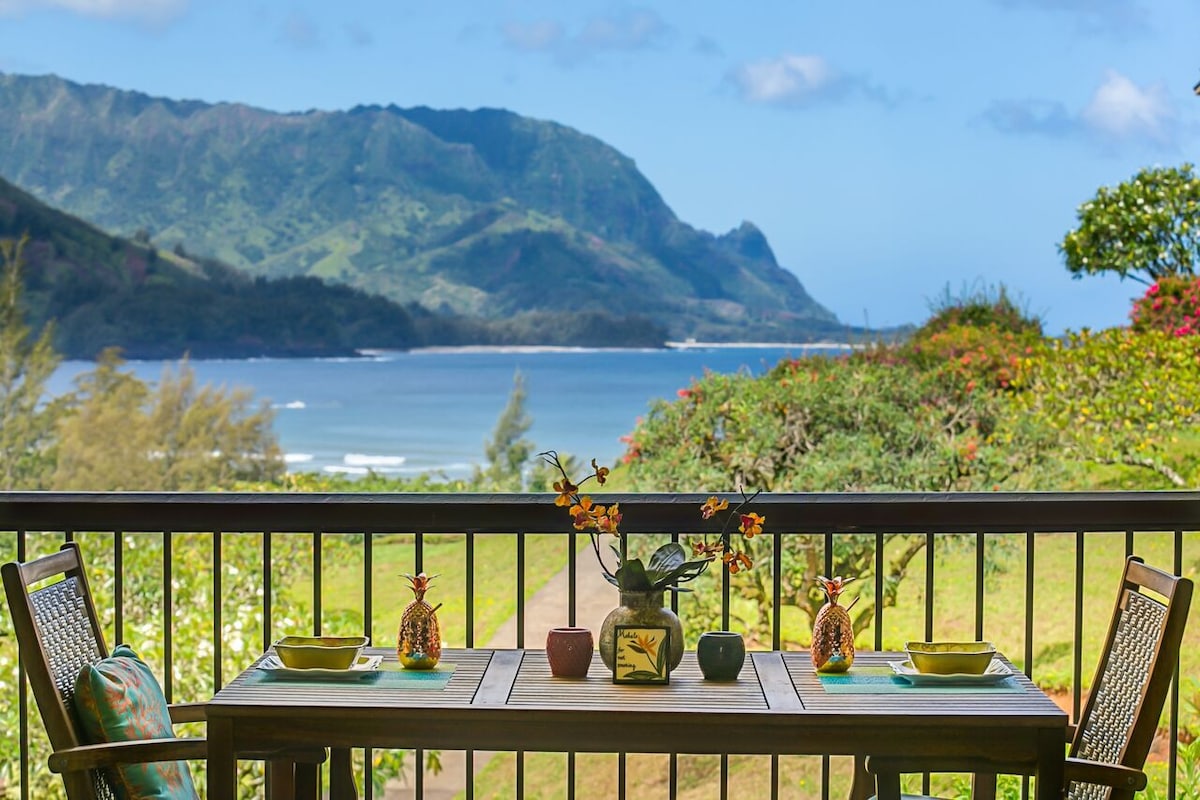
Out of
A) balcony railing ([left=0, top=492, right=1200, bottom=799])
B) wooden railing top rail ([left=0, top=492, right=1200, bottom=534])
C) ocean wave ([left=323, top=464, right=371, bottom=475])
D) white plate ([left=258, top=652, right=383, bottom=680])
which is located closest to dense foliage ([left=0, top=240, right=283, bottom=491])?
ocean wave ([left=323, top=464, right=371, bottom=475])

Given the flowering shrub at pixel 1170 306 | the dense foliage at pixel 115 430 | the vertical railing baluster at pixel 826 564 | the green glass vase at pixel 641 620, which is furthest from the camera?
the dense foliage at pixel 115 430

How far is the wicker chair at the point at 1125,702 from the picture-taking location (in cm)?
221

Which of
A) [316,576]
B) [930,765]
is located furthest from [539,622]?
[930,765]

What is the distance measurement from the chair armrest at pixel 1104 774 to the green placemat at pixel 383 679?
1.06 meters

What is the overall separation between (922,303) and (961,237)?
63.9 ft

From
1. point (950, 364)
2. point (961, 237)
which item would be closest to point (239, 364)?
point (961, 237)

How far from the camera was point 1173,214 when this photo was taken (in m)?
12.6

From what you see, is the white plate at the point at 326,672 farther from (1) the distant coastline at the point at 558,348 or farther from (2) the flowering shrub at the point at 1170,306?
(1) the distant coastline at the point at 558,348

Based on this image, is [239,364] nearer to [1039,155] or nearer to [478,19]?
[478,19]

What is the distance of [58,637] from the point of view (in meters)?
2.42

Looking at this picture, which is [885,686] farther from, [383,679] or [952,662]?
[383,679]

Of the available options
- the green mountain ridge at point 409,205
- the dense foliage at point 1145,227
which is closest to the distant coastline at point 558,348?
the green mountain ridge at point 409,205

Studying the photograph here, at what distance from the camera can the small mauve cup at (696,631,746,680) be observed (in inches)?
91.0

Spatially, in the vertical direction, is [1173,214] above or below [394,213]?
below
